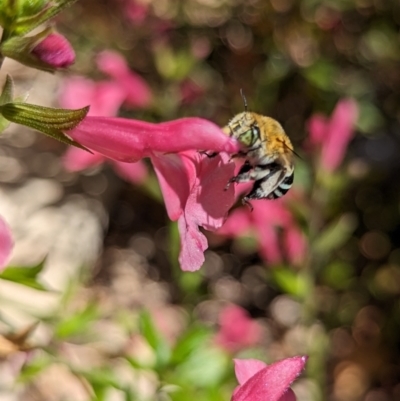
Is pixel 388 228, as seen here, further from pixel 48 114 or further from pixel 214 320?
pixel 48 114

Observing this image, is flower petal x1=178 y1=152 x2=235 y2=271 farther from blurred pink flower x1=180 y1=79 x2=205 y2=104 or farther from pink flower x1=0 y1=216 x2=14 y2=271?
blurred pink flower x1=180 y1=79 x2=205 y2=104

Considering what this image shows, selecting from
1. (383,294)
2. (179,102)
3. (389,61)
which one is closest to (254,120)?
(179,102)

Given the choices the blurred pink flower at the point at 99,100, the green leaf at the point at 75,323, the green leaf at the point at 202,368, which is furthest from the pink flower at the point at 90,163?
the green leaf at the point at 202,368

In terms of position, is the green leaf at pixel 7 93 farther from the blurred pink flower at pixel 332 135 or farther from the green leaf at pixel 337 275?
the green leaf at pixel 337 275

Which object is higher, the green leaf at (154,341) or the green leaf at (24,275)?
the green leaf at (24,275)

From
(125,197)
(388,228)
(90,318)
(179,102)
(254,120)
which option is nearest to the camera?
(254,120)

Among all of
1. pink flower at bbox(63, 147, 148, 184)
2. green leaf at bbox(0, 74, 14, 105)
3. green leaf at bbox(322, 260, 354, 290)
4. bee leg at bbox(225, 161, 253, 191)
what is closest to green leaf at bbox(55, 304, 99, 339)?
pink flower at bbox(63, 147, 148, 184)

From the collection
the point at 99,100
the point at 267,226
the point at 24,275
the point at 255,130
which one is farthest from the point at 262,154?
the point at 99,100
